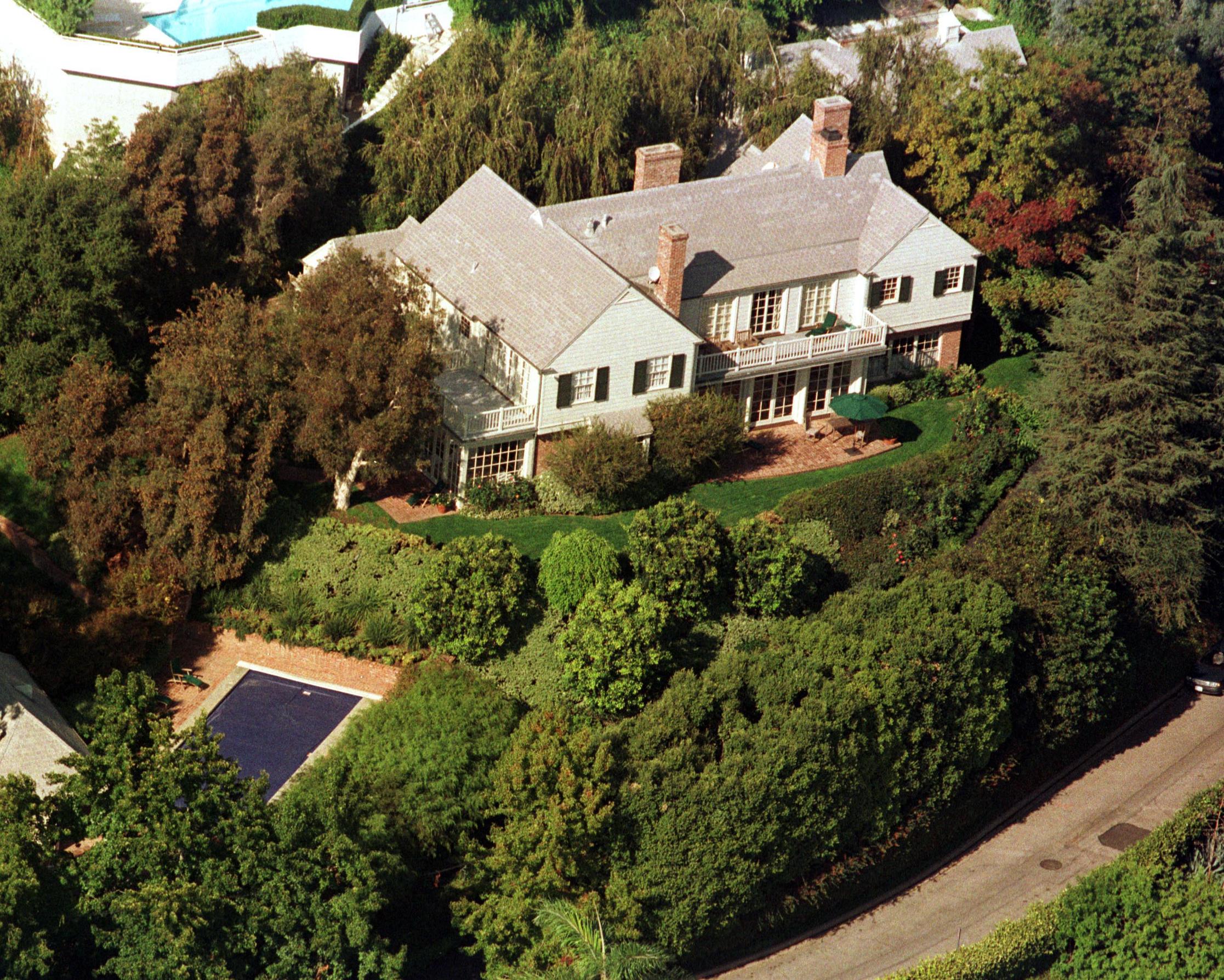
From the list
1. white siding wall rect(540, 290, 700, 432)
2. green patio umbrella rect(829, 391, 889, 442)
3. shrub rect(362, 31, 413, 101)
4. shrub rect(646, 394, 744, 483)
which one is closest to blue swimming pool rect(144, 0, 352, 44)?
shrub rect(362, 31, 413, 101)

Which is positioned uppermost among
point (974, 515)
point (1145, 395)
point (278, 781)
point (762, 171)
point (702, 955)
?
point (762, 171)

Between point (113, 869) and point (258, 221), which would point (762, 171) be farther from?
point (113, 869)

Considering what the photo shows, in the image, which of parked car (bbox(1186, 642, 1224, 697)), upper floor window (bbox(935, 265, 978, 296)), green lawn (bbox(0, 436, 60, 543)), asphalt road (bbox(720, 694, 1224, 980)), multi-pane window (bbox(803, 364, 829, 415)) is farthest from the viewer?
upper floor window (bbox(935, 265, 978, 296))

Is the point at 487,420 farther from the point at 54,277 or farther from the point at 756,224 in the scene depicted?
the point at 54,277

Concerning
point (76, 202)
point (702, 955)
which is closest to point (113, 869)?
point (702, 955)

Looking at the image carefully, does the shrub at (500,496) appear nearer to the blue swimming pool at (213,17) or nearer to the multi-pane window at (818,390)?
the multi-pane window at (818,390)

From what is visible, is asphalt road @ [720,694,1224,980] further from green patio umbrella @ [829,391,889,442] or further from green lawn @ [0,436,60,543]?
green lawn @ [0,436,60,543]
